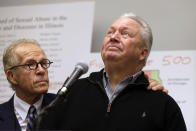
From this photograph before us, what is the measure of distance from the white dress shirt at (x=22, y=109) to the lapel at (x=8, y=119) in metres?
0.03

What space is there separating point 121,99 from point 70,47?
1.73 m

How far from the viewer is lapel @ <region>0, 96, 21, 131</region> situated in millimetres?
2354

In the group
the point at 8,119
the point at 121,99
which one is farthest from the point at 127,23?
the point at 8,119

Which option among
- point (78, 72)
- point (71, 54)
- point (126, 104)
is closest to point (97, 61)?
point (71, 54)

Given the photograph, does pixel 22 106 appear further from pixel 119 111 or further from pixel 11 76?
pixel 119 111

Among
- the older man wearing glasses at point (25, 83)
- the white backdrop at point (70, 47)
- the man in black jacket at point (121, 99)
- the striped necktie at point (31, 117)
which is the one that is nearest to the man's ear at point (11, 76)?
the older man wearing glasses at point (25, 83)

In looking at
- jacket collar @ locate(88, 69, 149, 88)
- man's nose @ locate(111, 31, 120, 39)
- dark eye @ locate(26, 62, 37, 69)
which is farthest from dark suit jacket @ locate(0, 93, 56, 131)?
man's nose @ locate(111, 31, 120, 39)

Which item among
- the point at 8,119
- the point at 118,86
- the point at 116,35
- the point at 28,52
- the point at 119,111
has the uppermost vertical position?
the point at 116,35

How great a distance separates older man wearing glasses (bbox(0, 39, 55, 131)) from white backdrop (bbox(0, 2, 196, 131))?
1244 millimetres

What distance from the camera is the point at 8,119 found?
2391 millimetres

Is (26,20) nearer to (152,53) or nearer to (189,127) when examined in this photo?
(152,53)

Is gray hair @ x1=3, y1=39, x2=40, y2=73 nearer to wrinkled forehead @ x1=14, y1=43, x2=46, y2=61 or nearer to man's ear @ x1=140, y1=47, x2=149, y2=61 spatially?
wrinkled forehead @ x1=14, y1=43, x2=46, y2=61

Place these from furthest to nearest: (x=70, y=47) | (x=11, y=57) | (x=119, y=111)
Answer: (x=70, y=47) → (x=11, y=57) → (x=119, y=111)

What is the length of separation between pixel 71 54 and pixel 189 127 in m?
1.31
